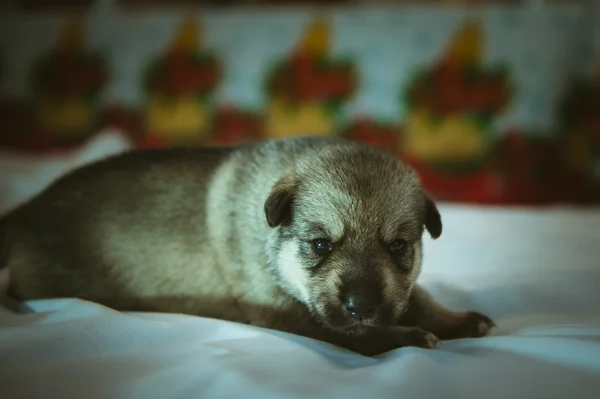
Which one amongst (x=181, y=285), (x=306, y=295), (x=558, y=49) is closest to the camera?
(x=306, y=295)

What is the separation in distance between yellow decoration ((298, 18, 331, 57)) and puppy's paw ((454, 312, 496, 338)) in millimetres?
2278

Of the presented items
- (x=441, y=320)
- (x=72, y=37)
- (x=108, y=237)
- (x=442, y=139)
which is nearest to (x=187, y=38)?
(x=72, y=37)

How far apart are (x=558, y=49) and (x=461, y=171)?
84 centimetres

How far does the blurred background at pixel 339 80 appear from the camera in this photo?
314cm

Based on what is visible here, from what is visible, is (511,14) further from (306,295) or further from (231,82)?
(306,295)

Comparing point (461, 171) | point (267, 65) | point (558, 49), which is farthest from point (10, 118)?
point (558, 49)

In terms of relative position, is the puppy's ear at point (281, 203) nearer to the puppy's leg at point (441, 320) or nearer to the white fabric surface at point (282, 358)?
the white fabric surface at point (282, 358)

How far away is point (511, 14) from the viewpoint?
3154 mm

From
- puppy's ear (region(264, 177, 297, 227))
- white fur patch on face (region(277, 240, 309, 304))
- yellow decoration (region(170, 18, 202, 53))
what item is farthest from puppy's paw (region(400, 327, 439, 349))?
yellow decoration (region(170, 18, 202, 53))

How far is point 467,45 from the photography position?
3.19 metres

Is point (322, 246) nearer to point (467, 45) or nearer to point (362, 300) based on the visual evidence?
point (362, 300)

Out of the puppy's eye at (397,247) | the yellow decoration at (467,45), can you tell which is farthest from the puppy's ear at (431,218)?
the yellow decoration at (467,45)

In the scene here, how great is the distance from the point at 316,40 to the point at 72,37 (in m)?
1.50

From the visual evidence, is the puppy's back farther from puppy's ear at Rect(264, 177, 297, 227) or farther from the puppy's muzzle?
the puppy's muzzle
